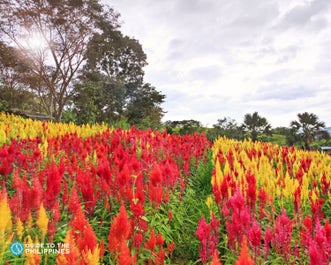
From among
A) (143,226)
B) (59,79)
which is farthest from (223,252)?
(59,79)

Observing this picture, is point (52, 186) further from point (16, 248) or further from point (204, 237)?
point (204, 237)

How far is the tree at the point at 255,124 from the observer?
120 ft

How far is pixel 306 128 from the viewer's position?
31.9 m

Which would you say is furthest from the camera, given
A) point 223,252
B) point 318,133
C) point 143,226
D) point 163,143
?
point 318,133

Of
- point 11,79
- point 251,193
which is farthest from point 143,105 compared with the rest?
point 251,193

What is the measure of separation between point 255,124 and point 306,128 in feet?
20.4

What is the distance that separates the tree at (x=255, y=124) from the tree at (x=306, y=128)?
4.73 m

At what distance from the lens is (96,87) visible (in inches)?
880

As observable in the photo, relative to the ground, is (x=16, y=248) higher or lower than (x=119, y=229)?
lower

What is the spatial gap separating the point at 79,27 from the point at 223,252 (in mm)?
21838

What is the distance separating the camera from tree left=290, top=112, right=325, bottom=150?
103 feet

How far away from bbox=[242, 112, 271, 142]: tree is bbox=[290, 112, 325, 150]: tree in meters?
4.73

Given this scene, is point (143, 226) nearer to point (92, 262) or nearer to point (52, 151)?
point (92, 262)

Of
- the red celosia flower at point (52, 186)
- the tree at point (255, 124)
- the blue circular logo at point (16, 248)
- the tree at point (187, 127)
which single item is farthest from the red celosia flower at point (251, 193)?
the tree at point (255, 124)
